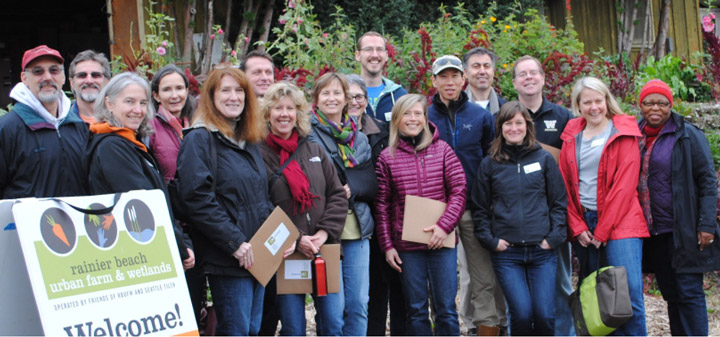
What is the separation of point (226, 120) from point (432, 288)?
202 centimetres

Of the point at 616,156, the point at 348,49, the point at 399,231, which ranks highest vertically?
the point at 348,49

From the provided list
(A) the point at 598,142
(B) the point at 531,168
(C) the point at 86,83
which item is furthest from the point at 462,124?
(C) the point at 86,83

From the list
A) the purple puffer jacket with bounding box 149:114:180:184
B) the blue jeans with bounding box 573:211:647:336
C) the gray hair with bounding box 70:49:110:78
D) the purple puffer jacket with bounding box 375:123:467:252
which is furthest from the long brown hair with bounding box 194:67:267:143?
the blue jeans with bounding box 573:211:647:336

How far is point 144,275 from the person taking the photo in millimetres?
3609

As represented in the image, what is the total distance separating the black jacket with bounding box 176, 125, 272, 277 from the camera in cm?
422

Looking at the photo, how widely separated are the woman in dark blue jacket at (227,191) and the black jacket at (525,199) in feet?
5.95

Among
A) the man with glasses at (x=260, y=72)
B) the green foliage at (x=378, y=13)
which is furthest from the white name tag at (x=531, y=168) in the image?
the green foliage at (x=378, y=13)

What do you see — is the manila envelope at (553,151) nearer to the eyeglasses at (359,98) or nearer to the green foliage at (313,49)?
the eyeglasses at (359,98)

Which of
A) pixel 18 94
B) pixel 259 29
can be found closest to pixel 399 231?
pixel 18 94

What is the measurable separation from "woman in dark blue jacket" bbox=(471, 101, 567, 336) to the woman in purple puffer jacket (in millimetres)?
311

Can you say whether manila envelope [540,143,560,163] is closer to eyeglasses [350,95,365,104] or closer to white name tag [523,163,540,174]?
white name tag [523,163,540,174]

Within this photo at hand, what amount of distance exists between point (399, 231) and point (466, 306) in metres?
1.31

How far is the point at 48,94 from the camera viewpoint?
4406 millimetres

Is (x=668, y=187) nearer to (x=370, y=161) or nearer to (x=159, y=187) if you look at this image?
(x=370, y=161)
